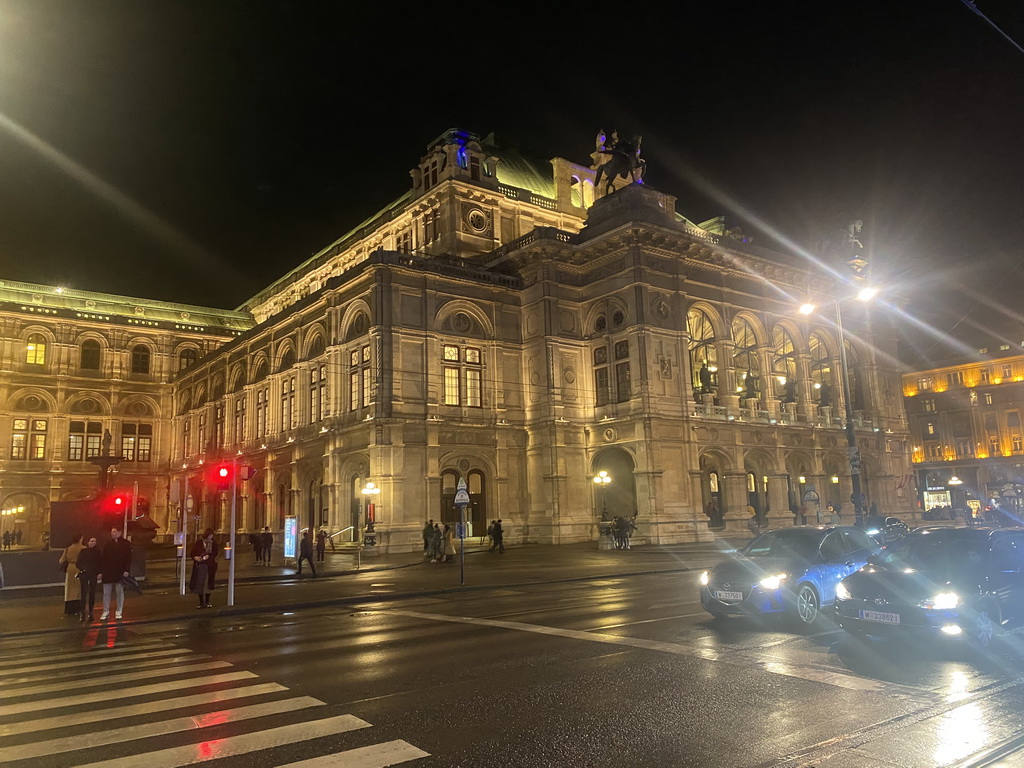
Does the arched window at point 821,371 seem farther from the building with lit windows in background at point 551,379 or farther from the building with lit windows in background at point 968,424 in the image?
the building with lit windows in background at point 968,424

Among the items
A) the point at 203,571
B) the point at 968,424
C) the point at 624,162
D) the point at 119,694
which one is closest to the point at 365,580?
the point at 203,571

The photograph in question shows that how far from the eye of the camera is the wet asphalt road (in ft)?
19.8

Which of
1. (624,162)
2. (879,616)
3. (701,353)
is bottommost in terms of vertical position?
(879,616)

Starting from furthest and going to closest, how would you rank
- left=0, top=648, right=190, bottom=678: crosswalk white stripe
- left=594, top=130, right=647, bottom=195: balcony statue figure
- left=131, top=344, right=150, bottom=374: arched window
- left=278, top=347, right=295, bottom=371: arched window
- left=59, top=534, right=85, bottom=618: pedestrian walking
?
left=131, top=344, right=150, bottom=374: arched window
left=278, top=347, right=295, bottom=371: arched window
left=594, top=130, right=647, bottom=195: balcony statue figure
left=59, top=534, right=85, bottom=618: pedestrian walking
left=0, top=648, right=190, bottom=678: crosswalk white stripe

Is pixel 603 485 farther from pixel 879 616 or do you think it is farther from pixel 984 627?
pixel 984 627

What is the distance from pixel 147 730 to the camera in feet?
22.2

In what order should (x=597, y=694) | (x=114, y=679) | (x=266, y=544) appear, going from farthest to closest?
(x=266, y=544), (x=114, y=679), (x=597, y=694)

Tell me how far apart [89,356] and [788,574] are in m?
67.2

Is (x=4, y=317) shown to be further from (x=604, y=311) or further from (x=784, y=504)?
(x=784, y=504)

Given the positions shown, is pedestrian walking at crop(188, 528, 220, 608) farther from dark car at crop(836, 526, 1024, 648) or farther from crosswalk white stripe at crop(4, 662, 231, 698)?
dark car at crop(836, 526, 1024, 648)

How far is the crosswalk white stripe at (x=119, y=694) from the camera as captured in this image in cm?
785

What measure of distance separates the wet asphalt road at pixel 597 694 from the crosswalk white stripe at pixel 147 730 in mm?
107

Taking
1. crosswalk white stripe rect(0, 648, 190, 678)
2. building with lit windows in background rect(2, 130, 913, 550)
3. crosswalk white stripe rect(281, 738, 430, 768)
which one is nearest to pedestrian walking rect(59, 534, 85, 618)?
crosswalk white stripe rect(0, 648, 190, 678)

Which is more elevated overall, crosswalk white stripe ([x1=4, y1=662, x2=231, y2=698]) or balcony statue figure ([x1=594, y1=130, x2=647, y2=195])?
balcony statue figure ([x1=594, y1=130, x2=647, y2=195])
